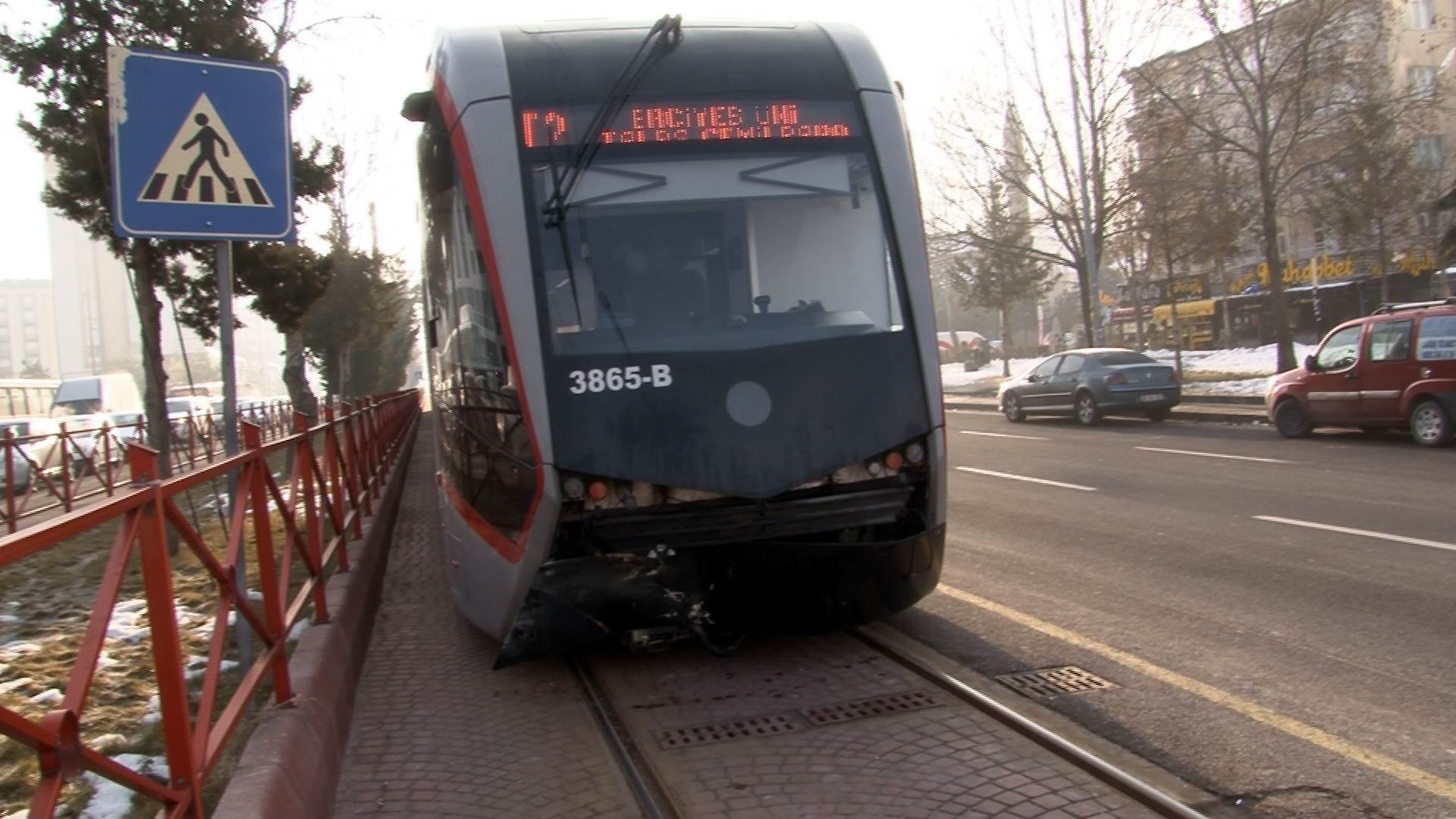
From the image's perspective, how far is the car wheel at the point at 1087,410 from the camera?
2050 cm

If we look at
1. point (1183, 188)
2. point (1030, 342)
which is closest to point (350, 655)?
point (1183, 188)

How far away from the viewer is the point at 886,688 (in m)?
5.37

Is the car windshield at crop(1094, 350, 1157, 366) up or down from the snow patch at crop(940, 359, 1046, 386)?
up

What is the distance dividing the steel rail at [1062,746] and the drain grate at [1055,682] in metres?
0.23

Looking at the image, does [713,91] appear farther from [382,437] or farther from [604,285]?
[382,437]

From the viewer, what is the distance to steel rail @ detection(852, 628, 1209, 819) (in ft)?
12.4

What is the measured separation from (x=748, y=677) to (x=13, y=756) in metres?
3.58

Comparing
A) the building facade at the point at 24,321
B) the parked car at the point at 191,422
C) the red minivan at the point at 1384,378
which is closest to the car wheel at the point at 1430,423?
the red minivan at the point at 1384,378

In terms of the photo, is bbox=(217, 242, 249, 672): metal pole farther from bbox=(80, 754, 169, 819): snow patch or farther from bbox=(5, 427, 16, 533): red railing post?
bbox=(5, 427, 16, 533): red railing post

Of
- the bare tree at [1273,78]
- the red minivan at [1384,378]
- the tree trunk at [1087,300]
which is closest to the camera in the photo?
the red minivan at [1384,378]

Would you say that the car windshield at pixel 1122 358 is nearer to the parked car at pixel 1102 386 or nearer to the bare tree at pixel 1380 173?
the parked car at pixel 1102 386

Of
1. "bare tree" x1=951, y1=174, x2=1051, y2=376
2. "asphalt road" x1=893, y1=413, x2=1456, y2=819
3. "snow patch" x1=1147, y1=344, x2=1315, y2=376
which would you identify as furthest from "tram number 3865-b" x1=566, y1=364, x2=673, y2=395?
"bare tree" x1=951, y1=174, x2=1051, y2=376

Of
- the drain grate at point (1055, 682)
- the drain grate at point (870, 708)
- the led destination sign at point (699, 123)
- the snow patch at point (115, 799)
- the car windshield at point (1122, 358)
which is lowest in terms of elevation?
the drain grate at point (870, 708)

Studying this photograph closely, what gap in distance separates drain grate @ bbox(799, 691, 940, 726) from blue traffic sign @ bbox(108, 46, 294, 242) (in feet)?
10.6
